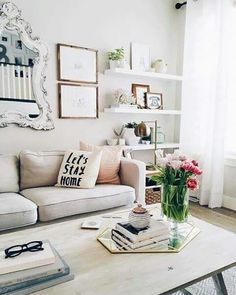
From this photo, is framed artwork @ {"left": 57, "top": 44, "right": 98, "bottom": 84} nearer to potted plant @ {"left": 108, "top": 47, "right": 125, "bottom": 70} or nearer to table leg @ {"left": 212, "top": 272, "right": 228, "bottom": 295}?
potted plant @ {"left": 108, "top": 47, "right": 125, "bottom": 70}

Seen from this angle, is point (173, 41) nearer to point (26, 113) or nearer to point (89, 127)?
point (89, 127)

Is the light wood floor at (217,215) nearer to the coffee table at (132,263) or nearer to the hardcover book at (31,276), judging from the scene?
the coffee table at (132,263)

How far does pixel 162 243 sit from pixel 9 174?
1548 millimetres

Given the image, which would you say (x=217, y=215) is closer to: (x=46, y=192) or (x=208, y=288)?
(x=208, y=288)

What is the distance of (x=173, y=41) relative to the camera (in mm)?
3748

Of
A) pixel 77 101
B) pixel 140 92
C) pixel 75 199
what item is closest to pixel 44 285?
pixel 75 199

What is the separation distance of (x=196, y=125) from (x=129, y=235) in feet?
7.86

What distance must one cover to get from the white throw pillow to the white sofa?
2.9 inches

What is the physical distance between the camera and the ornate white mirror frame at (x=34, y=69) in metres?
2.60

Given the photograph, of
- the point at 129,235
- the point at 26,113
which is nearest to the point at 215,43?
the point at 26,113

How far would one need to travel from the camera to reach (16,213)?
1910 millimetres

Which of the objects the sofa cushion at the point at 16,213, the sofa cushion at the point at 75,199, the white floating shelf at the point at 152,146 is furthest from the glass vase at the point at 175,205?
the white floating shelf at the point at 152,146

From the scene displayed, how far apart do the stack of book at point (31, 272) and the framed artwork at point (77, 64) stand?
2.20 m

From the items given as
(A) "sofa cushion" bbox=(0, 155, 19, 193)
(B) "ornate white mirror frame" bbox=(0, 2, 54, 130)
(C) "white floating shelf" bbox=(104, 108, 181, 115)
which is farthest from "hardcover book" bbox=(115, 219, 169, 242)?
(C) "white floating shelf" bbox=(104, 108, 181, 115)
